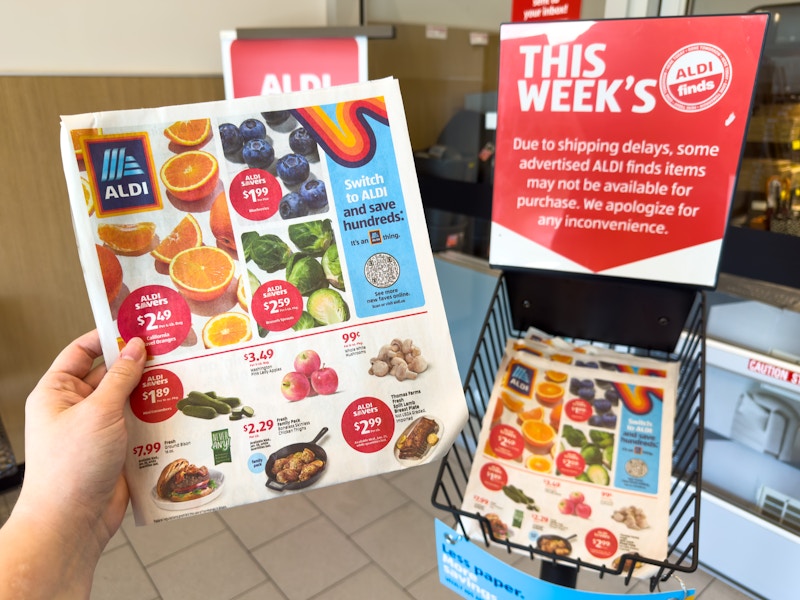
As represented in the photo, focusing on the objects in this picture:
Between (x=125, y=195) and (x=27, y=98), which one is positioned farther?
(x=27, y=98)

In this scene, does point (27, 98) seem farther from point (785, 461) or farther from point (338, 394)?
point (785, 461)

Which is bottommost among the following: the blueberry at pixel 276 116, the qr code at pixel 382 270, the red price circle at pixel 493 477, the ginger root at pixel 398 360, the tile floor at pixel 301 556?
the tile floor at pixel 301 556

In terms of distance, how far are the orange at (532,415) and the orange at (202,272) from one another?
1.53ft

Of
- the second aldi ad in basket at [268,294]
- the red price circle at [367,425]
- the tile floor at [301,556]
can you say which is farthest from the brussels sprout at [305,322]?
the tile floor at [301,556]

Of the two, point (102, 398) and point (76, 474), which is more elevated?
point (102, 398)

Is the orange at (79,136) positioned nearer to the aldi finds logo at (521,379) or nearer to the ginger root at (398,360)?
the ginger root at (398,360)

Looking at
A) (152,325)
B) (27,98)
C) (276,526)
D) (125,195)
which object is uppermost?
(27,98)

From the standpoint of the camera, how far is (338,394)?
0.73 metres

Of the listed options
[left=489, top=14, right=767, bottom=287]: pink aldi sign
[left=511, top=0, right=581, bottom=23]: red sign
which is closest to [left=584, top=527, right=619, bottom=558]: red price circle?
[left=489, top=14, right=767, bottom=287]: pink aldi sign

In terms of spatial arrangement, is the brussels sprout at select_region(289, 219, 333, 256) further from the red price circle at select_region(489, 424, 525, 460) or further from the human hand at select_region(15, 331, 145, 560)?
the red price circle at select_region(489, 424, 525, 460)

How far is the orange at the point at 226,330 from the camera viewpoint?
70 centimetres

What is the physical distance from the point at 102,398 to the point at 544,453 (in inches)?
23.1

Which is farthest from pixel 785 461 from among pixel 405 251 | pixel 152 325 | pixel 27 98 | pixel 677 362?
pixel 27 98

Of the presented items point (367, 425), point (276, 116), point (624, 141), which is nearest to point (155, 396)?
point (367, 425)
